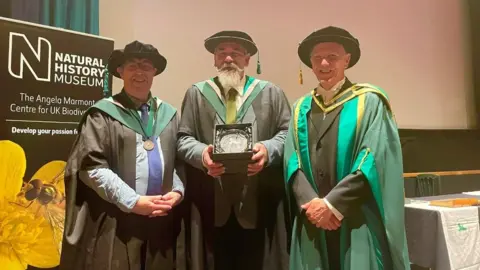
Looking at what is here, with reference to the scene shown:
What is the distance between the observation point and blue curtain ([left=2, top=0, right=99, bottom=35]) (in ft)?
8.49

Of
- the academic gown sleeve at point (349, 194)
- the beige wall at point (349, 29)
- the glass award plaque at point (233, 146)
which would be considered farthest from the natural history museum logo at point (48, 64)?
the academic gown sleeve at point (349, 194)

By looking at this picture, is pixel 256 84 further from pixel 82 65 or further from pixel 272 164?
pixel 82 65

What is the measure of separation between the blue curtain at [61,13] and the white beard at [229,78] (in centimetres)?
120

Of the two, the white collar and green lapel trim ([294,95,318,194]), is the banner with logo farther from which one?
green lapel trim ([294,95,318,194])

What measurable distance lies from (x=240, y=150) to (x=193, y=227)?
0.44 metres

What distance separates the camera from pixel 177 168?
2.05 meters

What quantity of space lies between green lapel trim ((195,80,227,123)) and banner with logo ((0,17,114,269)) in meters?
0.50

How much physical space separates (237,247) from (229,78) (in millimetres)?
765

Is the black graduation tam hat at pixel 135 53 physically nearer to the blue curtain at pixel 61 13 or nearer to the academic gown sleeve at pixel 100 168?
the academic gown sleeve at pixel 100 168

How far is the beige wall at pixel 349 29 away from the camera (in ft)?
10.2

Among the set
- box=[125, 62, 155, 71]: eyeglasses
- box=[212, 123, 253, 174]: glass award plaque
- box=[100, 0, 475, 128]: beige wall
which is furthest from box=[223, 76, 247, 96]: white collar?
box=[100, 0, 475, 128]: beige wall

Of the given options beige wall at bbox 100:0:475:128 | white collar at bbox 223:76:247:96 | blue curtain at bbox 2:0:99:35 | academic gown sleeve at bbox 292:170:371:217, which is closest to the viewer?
academic gown sleeve at bbox 292:170:371:217

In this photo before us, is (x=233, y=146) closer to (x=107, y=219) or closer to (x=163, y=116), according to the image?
(x=163, y=116)

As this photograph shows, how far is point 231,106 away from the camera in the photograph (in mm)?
2053
